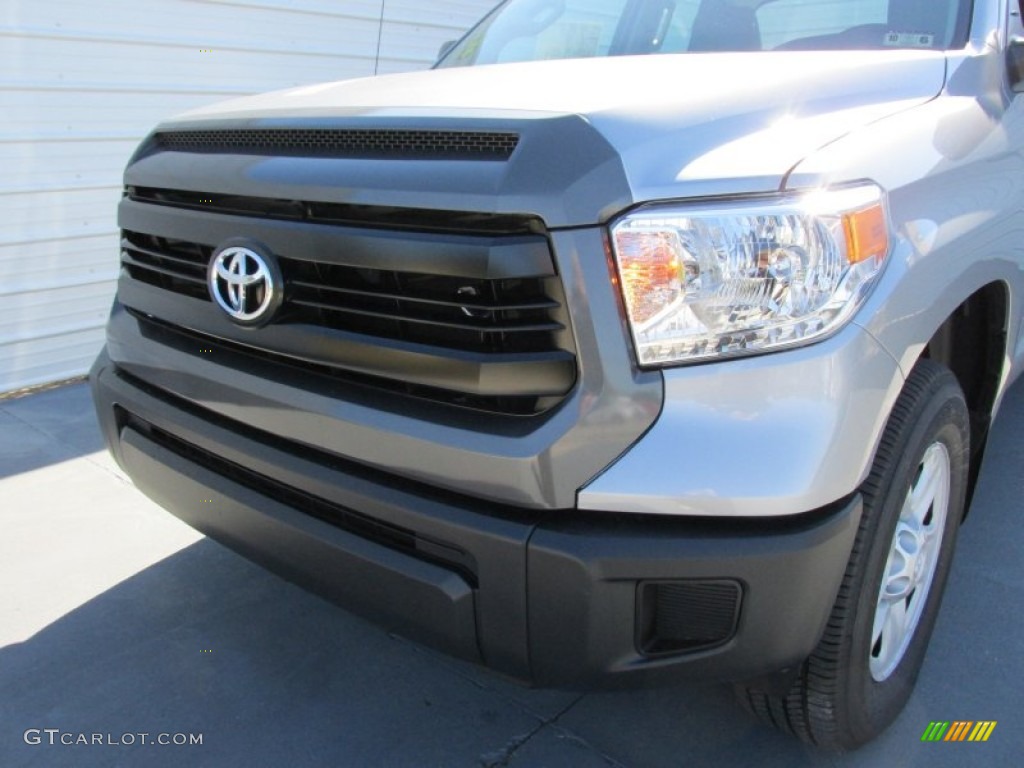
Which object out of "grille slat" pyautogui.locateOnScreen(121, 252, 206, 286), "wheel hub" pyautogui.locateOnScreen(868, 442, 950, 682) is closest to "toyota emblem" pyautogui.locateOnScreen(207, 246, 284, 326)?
"grille slat" pyautogui.locateOnScreen(121, 252, 206, 286)

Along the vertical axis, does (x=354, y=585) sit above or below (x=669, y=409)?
below

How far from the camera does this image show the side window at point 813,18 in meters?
2.36

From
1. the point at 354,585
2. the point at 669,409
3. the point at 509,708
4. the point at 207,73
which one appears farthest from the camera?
the point at 207,73

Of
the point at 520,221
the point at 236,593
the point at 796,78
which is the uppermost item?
the point at 796,78

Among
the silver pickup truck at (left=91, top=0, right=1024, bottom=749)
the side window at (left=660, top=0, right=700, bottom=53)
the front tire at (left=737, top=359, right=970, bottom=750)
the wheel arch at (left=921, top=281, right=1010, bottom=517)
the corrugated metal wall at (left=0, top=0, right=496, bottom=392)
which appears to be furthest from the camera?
the corrugated metal wall at (left=0, top=0, right=496, bottom=392)

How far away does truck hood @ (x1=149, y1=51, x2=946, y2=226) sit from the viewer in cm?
145

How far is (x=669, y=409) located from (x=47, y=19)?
4.43 metres

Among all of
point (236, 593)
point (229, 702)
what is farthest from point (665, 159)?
point (236, 593)

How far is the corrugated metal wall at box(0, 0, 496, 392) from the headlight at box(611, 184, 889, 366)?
3.32m

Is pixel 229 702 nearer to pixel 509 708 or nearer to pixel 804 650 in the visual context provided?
pixel 509 708

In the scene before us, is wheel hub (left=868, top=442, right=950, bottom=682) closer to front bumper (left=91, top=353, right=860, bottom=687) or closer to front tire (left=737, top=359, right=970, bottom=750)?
front tire (left=737, top=359, right=970, bottom=750)

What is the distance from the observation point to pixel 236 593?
2.71 metres

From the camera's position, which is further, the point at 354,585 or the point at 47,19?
the point at 47,19

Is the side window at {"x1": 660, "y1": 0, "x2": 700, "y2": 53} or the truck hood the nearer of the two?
the truck hood
